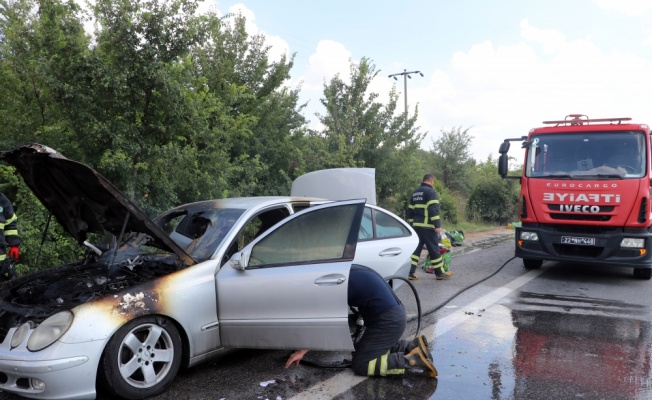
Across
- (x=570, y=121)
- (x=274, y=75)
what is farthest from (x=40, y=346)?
(x=274, y=75)

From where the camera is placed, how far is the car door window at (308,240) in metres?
4.08

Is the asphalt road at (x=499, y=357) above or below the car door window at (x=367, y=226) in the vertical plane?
below

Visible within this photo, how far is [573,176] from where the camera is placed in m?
8.16

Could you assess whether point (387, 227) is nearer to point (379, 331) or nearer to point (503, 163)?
point (379, 331)

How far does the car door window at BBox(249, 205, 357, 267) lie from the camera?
4.08m

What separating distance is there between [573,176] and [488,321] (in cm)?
372

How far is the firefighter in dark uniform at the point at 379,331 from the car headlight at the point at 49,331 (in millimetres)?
1742

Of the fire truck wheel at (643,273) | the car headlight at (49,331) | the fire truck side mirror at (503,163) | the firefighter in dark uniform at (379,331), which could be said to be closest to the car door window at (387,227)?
the firefighter in dark uniform at (379,331)

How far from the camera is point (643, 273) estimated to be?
830 cm

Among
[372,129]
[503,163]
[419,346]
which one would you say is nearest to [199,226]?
[419,346]

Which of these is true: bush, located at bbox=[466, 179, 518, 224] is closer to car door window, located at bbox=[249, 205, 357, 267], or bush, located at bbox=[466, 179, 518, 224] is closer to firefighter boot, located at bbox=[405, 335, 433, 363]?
firefighter boot, located at bbox=[405, 335, 433, 363]

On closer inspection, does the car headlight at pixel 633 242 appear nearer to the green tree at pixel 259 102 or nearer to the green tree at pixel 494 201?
the green tree at pixel 259 102

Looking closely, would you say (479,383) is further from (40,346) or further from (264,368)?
(40,346)

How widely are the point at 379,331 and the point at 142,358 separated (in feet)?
5.99
